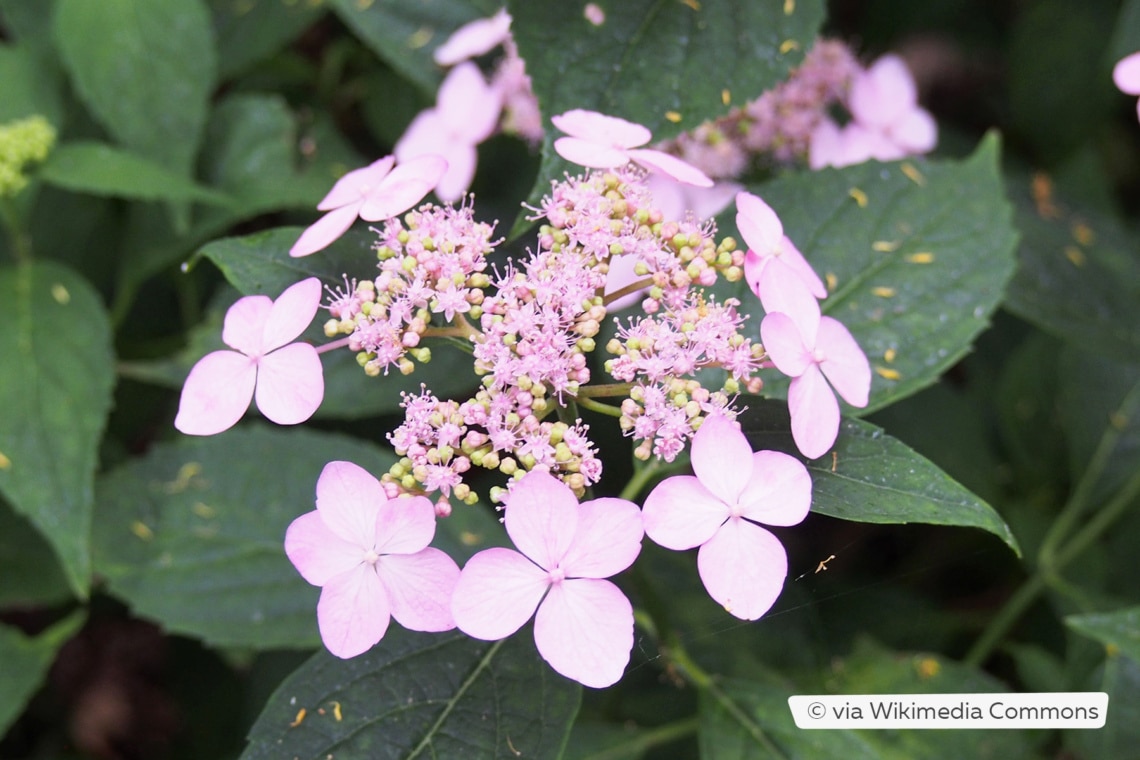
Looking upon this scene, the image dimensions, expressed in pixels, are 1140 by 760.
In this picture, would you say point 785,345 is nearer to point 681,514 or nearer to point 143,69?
point 681,514

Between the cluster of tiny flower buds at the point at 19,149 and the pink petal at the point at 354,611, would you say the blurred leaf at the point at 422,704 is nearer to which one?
the pink petal at the point at 354,611

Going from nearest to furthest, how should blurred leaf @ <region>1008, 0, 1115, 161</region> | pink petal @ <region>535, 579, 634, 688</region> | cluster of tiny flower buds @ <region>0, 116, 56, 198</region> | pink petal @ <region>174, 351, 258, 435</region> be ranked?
pink petal @ <region>535, 579, 634, 688</region> < pink petal @ <region>174, 351, 258, 435</region> < cluster of tiny flower buds @ <region>0, 116, 56, 198</region> < blurred leaf @ <region>1008, 0, 1115, 161</region>

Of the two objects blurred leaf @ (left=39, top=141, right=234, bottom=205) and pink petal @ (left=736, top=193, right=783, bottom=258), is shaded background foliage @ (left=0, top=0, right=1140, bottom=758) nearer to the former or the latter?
blurred leaf @ (left=39, top=141, right=234, bottom=205)

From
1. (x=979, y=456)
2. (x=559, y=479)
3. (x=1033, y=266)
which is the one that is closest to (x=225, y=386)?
(x=559, y=479)

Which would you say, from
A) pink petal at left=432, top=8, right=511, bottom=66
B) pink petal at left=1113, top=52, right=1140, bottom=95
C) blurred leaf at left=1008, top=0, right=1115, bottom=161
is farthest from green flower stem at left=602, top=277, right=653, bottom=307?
blurred leaf at left=1008, top=0, right=1115, bottom=161

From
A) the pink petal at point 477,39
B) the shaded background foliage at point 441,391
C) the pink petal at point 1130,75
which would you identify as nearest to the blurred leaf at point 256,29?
the shaded background foliage at point 441,391

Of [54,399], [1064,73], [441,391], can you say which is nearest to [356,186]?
[441,391]
